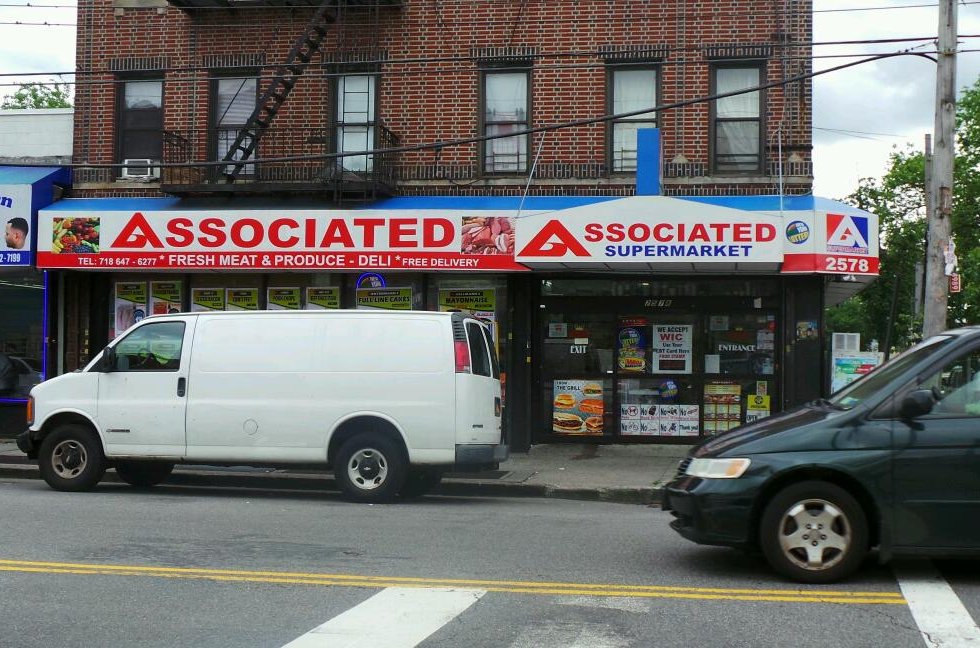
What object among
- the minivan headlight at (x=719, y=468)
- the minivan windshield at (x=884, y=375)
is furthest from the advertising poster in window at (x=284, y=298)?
the minivan windshield at (x=884, y=375)

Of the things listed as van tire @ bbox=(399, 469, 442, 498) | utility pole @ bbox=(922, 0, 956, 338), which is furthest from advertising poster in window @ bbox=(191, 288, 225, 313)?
utility pole @ bbox=(922, 0, 956, 338)

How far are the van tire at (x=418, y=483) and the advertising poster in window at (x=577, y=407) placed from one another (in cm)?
416

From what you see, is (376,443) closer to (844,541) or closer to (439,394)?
(439,394)

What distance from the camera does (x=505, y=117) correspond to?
1639 cm

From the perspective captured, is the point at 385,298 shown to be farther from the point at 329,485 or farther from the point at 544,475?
the point at 544,475

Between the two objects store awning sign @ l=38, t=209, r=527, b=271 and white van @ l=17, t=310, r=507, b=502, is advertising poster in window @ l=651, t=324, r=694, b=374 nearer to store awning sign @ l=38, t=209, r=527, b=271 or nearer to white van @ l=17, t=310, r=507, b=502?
store awning sign @ l=38, t=209, r=527, b=271

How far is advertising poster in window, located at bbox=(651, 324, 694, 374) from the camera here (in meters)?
15.8

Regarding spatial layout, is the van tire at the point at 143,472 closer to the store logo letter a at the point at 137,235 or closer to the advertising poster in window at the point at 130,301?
Answer: the store logo letter a at the point at 137,235

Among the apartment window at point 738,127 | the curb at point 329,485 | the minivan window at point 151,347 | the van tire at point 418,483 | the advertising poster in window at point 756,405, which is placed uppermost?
the apartment window at point 738,127

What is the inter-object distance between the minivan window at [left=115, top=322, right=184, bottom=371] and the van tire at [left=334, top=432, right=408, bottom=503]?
229 centimetres

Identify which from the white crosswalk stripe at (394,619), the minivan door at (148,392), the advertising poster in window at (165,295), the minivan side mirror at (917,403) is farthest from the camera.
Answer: the advertising poster in window at (165,295)

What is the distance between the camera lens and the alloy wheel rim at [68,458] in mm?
11781

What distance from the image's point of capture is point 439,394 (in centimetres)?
1107

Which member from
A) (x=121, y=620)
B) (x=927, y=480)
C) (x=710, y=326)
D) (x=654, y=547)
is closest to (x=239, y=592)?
(x=121, y=620)
